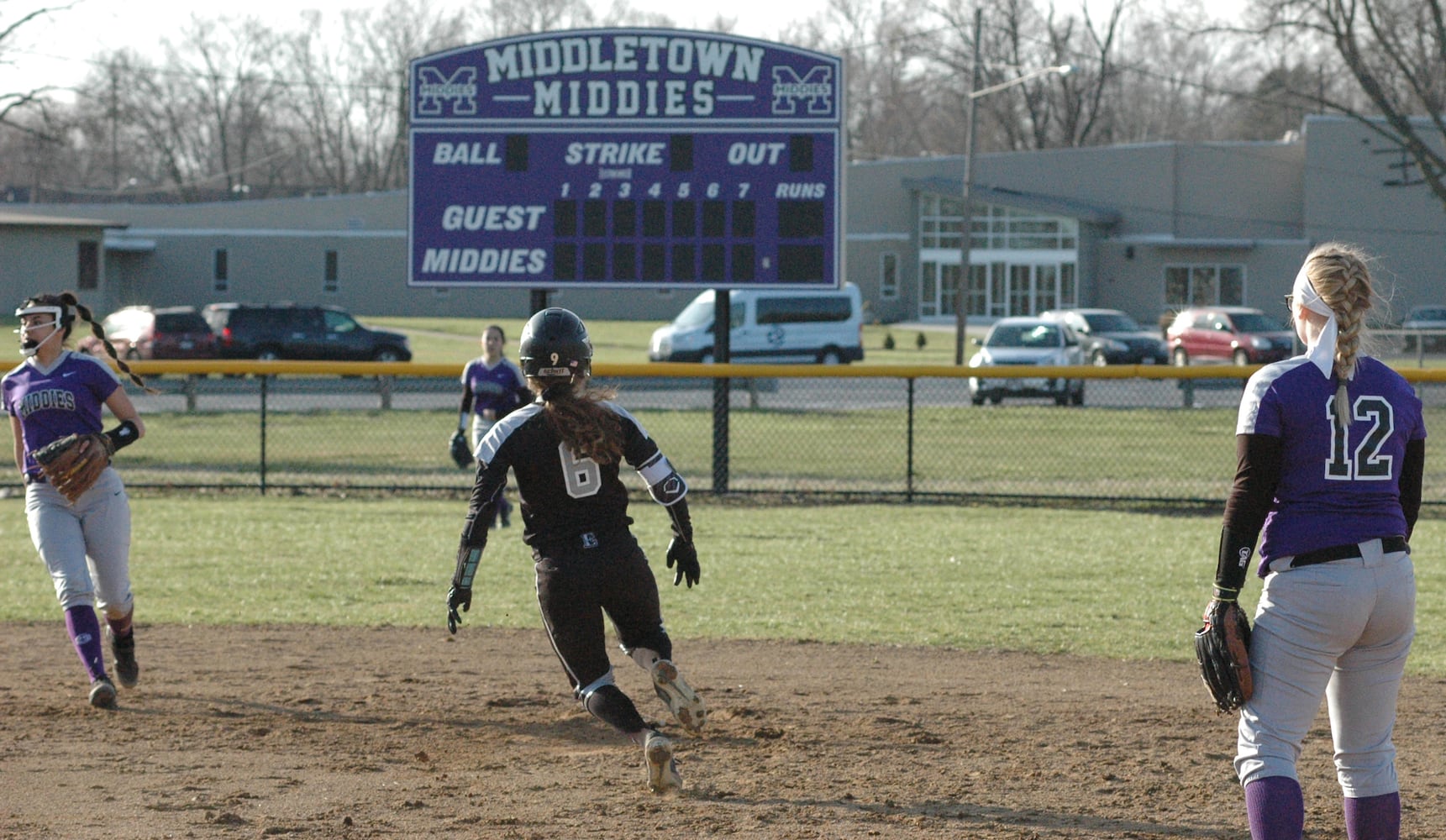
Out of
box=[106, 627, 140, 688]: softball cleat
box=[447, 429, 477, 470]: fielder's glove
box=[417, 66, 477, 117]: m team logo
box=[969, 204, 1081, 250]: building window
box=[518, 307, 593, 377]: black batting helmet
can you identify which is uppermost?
box=[969, 204, 1081, 250]: building window

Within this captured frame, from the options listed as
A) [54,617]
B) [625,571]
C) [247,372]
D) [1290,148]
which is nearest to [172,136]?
[1290,148]

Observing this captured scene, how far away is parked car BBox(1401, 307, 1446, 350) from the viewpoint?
37.7m

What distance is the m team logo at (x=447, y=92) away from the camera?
53.2 ft

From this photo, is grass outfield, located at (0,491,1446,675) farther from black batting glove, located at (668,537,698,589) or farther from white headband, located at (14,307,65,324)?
black batting glove, located at (668,537,698,589)

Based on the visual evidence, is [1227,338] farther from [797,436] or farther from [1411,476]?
[1411,476]

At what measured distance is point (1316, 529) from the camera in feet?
12.9

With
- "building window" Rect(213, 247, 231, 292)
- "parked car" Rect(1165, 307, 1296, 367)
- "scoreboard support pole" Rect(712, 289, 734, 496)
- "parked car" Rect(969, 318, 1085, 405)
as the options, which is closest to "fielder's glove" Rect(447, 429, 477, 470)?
"scoreboard support pole" Rect(712, 289, 734, 496)

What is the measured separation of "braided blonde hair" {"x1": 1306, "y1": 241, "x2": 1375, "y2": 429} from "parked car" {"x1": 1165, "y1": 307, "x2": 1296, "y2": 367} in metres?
32.7

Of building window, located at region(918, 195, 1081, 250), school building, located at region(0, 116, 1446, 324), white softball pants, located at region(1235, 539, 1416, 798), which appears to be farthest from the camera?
building window, located at region(918, 195, 1081, 250)

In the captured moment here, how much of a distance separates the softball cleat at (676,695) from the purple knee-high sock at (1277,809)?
2005 mm

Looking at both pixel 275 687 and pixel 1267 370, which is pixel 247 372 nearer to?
pixel 275 687

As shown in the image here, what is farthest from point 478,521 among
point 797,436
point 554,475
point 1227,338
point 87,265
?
point 87,265

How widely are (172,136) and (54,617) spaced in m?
75.5

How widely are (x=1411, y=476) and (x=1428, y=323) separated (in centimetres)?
4125
